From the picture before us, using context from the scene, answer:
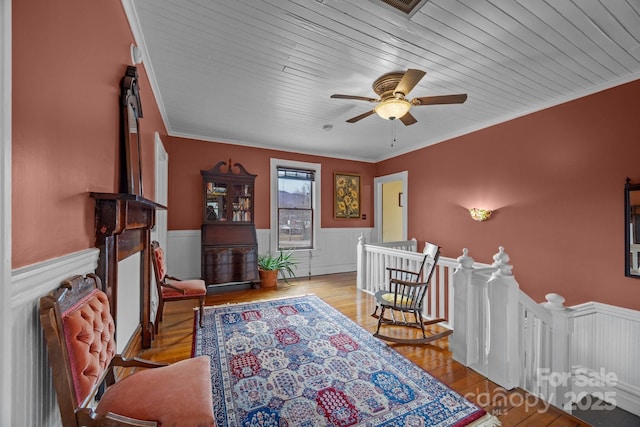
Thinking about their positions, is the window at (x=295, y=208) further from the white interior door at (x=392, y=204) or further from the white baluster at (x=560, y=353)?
the white baluster at (x=560, y=353)

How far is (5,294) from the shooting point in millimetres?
724

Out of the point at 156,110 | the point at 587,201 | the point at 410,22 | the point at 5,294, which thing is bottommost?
the point at 5,294

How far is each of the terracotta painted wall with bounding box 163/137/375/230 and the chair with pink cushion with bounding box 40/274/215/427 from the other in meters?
3.43

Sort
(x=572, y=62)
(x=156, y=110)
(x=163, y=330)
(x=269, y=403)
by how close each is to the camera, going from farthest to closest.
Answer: (x=156, y=110), (x=163, y=330), (x=572, y=62), (x=269, y=403)

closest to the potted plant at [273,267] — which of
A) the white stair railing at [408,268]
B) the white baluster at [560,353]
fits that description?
the white stair railing at [408,268]

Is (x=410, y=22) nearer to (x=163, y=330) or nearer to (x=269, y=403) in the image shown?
(x=269, y=403)

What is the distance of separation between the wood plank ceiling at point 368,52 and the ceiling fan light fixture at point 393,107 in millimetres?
316

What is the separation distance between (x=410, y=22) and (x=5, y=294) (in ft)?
8.23

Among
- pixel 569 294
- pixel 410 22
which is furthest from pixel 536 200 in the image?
pixel 410 22

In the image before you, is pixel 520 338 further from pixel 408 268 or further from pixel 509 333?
pixel 408 268

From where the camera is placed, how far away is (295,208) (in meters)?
5.47

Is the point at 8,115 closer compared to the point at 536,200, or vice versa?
the point at 8,115

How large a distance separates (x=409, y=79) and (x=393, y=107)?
39cm

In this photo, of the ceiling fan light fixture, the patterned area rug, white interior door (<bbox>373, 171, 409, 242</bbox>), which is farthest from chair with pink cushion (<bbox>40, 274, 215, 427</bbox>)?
white interior door (<bbox>373, 171, 409, 242</bbox>)
